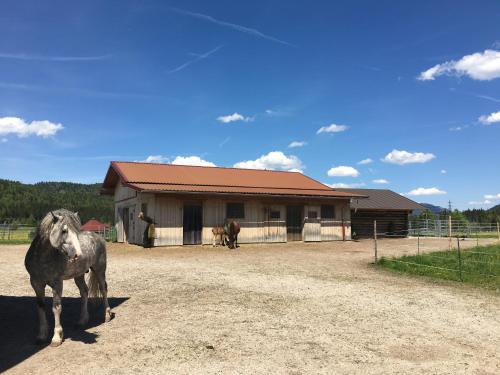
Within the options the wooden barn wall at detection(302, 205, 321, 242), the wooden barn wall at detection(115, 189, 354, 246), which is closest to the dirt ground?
the wooden barn wall at detection(115, 189, 354, 246)

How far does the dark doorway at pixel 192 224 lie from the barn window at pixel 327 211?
914cm

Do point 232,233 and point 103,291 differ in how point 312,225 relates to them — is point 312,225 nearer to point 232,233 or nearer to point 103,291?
point 232,233

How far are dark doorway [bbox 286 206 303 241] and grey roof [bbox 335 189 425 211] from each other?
23.9 feet

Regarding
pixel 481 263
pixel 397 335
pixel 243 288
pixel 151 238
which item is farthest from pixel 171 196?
pixel 397 335

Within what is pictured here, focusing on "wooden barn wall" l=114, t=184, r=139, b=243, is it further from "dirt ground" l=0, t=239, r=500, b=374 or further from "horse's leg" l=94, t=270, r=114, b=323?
"horse's leg" l=94, t=270, r=114, b=323

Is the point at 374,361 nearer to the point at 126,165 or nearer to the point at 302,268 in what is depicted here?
the point at 302,268

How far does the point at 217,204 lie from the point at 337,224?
372 inches

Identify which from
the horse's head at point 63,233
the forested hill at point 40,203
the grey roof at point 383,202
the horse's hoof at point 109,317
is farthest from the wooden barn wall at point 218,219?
the forested hill at point 40,203

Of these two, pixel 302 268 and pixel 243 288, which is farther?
pixel 302 268

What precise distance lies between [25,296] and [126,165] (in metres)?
17.8

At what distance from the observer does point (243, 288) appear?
10.0m

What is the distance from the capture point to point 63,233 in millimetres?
5262

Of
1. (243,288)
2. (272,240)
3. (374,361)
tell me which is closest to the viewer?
(374,361)

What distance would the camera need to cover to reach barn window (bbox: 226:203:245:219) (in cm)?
2356
